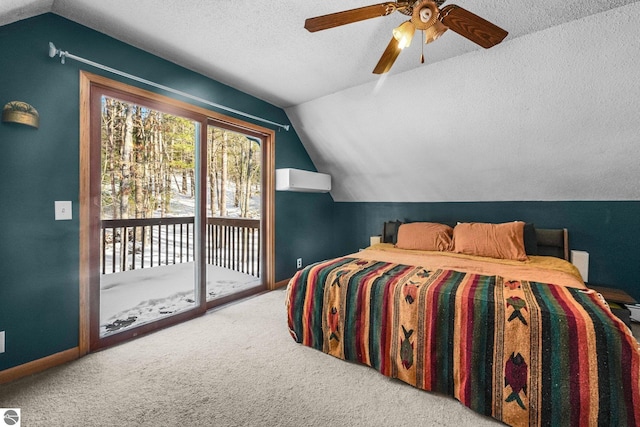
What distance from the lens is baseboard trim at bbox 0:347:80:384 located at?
1.74 m

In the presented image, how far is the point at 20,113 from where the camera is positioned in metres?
1.72

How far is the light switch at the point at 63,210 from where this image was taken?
6.35 ft

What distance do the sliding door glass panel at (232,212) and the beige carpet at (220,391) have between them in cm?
138

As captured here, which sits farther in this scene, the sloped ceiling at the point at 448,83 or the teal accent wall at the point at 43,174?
the sloped ceiling at the point at 448,83

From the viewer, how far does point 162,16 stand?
1.94 meters

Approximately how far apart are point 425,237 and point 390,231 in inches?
26.3

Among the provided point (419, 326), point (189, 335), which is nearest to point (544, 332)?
point (419, 326)

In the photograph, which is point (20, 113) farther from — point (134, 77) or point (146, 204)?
point (146, 204)

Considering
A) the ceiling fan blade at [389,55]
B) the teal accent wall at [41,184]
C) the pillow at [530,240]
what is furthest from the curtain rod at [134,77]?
the pillow at [530,240]

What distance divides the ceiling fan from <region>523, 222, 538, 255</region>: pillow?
7.27 ft

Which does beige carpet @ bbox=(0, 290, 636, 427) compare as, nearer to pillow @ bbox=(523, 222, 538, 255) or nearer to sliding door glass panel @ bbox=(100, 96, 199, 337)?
sliding door glass panel @ bbox=(100, 96, 199, 337)

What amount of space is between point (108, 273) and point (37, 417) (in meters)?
2.98

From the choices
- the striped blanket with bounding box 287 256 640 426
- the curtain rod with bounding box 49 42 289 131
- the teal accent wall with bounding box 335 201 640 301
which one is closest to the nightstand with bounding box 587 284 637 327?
the teal accent wall with bounding box 335 201 640 301

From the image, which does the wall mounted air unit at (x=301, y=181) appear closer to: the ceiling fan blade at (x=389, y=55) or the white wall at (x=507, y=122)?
the white wall at (x=507, y=122)
